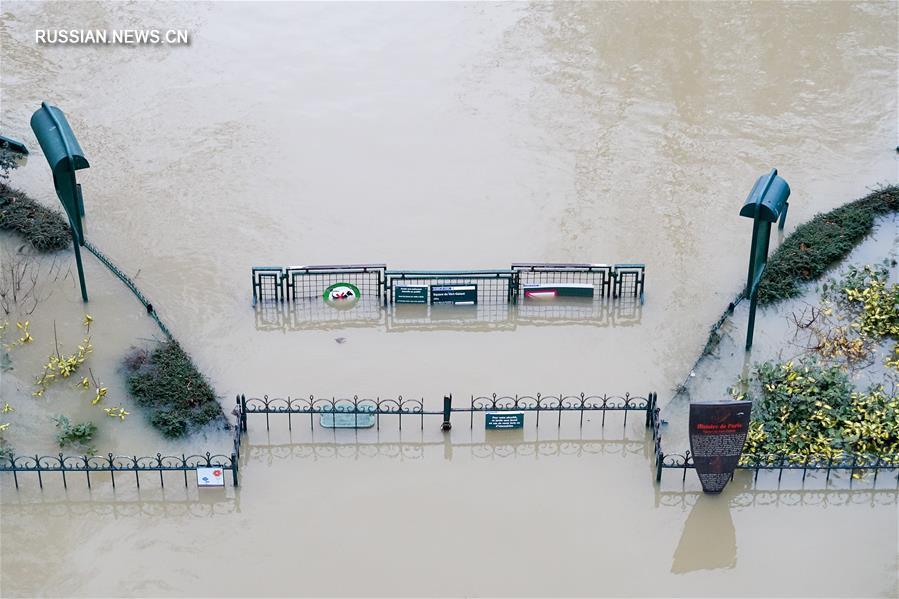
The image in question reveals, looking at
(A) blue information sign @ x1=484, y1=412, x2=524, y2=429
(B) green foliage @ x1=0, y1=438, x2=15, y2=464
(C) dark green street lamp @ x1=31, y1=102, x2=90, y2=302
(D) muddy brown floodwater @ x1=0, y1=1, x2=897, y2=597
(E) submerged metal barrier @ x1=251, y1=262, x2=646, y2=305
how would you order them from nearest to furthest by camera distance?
(D) muddy brown floodwater @ x1=0, y1=1, x2=897, y2=597 < (B) green foliage @ x1=0, y1=438, x2=15, y2=464 < (A) blue information sign @ x1=484, y1=412, x2=524, y2=429 < (C) dark green street lamp @ x1=31, y1=102, x2=90, y2=302 < (E) submerged metal barrier @ x1=251, y1=262, x2=646, y2=305

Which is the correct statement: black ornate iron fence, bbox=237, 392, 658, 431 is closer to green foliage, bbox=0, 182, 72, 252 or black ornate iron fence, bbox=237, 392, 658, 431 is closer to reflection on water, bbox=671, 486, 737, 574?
reflection on water, bbox=671, 486, 737, 574

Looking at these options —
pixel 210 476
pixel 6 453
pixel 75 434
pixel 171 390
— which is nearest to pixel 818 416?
pixel 210 476

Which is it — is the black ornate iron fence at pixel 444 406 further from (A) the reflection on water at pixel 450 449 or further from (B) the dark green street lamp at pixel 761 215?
(B) the dark green street lamp at pixel 761 215

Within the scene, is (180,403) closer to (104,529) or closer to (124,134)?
(104,529)

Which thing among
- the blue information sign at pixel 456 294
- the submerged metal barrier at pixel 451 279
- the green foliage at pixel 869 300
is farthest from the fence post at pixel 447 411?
the green foliage at pixel 869 300

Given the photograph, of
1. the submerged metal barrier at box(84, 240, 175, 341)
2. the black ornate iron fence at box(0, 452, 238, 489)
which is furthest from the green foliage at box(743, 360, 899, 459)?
the submerged metal barrier at box(84, 240, 175, 341)

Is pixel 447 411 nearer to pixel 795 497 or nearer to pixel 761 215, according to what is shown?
pixel 795 497

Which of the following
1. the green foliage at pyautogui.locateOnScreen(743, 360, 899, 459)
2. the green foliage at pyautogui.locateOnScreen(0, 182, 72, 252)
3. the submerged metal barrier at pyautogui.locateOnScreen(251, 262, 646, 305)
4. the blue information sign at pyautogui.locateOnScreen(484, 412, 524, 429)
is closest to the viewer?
the green foliage at pyautogui.locateOnScreen(743, 360, 899, 459)
